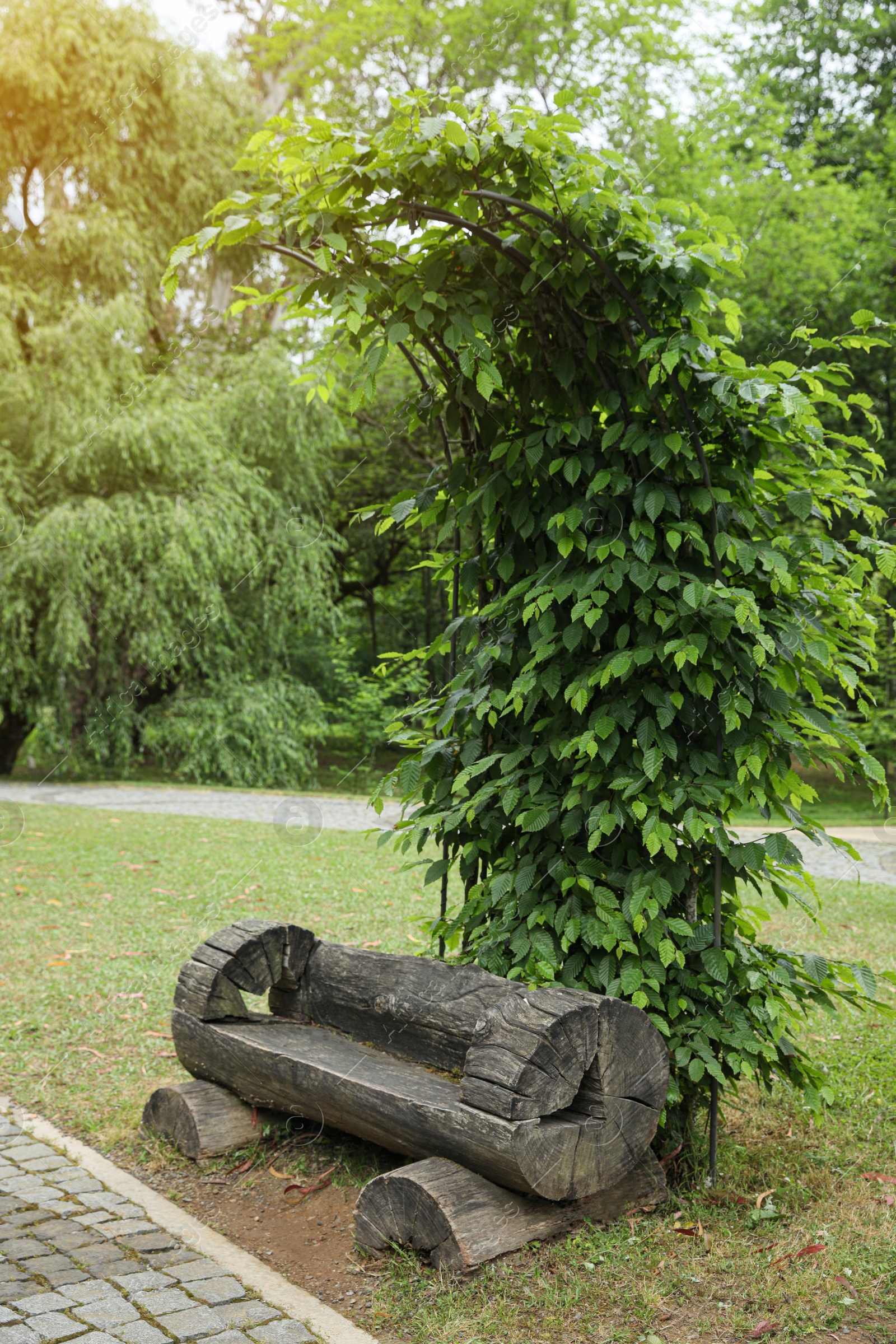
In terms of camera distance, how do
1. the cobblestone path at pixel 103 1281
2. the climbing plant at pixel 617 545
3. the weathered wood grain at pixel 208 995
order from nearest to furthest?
the cobblestone path at pixel 103 1281 → the climbing plant at pixel 617 545 → the weathered wood grain at pixel 208 995

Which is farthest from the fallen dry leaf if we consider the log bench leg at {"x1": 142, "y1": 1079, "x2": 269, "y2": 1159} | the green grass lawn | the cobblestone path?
the log bench leg at {"x1": 142, "y1": 1079, "x2": 269, "y2": 1159}

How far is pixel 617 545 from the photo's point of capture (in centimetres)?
356

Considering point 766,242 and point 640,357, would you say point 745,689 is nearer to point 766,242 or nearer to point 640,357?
point 640,357

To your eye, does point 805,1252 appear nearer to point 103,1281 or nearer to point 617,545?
point 103,1281

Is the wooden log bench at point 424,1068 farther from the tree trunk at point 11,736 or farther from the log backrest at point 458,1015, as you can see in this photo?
the tree trunk at point 11,736

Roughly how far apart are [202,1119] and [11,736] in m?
15.2

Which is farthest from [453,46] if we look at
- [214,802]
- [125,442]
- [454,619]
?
[454,619]

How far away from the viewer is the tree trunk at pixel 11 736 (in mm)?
17781

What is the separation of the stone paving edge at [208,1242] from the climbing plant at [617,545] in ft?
3.73

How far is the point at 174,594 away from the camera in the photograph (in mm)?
16266

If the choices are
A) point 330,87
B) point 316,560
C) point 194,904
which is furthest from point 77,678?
point 330,87

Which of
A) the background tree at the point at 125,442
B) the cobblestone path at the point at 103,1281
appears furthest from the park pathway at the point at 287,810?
the cobblestone path at the point at 103,1281

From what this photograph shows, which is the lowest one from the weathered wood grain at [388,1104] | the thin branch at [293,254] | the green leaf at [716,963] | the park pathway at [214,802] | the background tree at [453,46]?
the weathered wood grain at [388,1104]

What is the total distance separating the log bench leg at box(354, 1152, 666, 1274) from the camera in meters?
3.09
